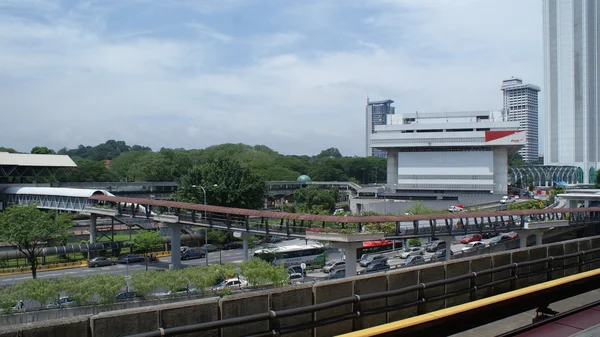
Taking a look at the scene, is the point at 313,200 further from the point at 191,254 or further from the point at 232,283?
the point at 232,283

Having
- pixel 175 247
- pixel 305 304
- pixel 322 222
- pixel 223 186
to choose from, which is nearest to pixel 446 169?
pixel 223 186

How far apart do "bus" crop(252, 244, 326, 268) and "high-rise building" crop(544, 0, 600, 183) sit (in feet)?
393

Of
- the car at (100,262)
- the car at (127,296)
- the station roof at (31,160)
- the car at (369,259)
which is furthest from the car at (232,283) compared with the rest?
the station roof at (31,160)

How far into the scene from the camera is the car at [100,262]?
42531mm

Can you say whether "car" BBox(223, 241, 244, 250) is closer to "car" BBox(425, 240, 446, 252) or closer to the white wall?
"car" BBox(425, 240, 446, 252)

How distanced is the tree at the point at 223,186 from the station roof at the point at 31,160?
2253 centimetres

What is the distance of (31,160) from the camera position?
69.1m

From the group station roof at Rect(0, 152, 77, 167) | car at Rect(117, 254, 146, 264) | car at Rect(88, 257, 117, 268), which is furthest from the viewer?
station roof at Rect(0, 152, 77, 167)

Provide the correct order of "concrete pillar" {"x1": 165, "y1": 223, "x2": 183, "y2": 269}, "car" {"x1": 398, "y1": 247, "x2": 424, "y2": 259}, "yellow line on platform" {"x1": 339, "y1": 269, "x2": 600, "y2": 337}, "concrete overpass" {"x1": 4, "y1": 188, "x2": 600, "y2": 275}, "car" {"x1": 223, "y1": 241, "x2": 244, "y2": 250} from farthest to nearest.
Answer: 1. "car" {"x1": 223, "y1": 241, "x2": 244, "y2": 250}
2. "car" {"x1": 398, "y1": 247, "x2": 424, "y2": 259}
3. "concrete pillar" {"x1": 165, "y1": 223, "x2": 183, "y2": 269}
4. "concrete overpass" {"x1": 4, "y1": 188, "x2": 600, "y2": 275}
5. "yellow line on platform" {"x1": 339, "y1": 269, "x2": 600, "y2": 337}

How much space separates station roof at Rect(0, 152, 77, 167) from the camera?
67250 mm

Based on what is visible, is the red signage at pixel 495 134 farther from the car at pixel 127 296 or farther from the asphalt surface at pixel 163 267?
the car at pixel 127 296

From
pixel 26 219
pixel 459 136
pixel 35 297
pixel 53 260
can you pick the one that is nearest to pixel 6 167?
pixel 53 260

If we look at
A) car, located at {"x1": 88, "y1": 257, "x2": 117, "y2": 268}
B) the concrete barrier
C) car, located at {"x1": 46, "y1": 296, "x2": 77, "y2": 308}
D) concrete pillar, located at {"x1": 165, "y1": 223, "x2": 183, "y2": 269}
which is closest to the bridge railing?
concrete pillar, located at {"x1": 165, "y1": 223, "x2": 183, "y2": 269}

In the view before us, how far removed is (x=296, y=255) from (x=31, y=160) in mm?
45383
